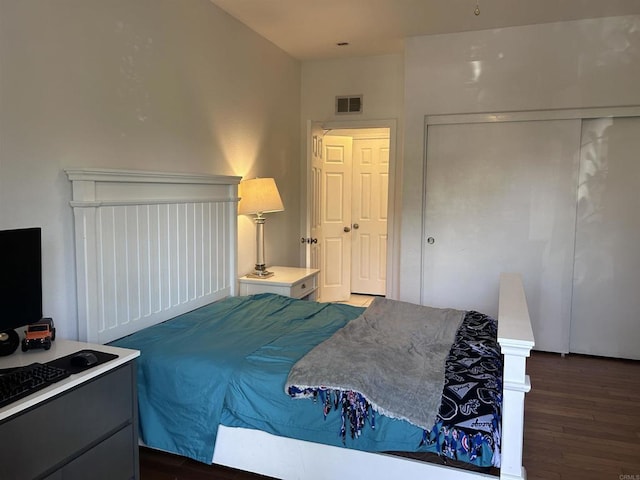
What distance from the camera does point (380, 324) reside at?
8.99ft

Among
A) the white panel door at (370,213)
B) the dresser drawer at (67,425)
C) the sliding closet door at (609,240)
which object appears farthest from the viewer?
the white panel door at (370,213)

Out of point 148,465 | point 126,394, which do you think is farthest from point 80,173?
point 148,465

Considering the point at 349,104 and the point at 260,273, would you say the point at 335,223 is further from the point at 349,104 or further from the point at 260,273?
the point at 260,273

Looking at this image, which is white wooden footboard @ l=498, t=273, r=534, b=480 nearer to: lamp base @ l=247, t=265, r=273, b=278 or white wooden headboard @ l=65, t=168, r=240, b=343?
white wooden headboard @ l=65, t=168, r=240, b=343

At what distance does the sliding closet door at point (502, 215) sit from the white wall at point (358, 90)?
21.8 inches

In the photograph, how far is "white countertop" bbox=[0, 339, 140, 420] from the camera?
143 centimetres

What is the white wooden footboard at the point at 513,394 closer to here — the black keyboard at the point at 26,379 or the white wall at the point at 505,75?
the black keyboard at the point at 26,379

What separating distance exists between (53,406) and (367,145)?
513 centimetres

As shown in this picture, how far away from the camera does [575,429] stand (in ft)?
9.05

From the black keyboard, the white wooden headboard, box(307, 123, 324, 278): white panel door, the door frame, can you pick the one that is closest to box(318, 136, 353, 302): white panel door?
box(307, 123, 324, 278): white panel door

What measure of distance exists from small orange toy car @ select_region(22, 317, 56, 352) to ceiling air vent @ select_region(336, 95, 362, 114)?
3653 millimetres

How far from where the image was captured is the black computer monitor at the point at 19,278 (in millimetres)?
1723

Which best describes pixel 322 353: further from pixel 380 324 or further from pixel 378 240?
pixel 378 240

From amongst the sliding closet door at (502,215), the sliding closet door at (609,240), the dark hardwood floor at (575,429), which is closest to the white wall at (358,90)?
the sliding closet door at (502,215)
